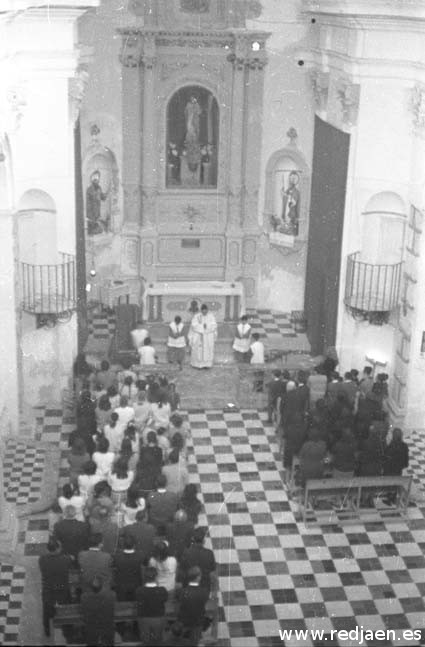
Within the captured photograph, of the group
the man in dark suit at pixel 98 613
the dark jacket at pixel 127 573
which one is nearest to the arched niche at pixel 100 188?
the dark jacket at pixel 127 573

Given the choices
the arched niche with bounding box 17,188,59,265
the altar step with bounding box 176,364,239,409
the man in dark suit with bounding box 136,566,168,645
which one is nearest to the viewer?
the man in dark suit with bounding box 136,566,168,645

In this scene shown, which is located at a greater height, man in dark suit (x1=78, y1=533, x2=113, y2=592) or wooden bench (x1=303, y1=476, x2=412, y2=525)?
man in dark suit (x1=78, y1=533, x2=113, y2=592)

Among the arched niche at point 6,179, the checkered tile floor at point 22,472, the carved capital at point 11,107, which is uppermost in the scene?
the carved capital at point 11,107

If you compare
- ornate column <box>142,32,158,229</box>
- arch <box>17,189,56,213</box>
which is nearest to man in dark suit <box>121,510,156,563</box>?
arch <box>17,189,56,213</box>

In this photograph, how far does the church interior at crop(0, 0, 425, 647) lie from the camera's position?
481 inches

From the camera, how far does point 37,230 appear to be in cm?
1631

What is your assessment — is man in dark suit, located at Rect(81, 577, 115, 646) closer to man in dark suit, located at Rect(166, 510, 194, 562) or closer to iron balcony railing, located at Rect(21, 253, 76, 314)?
man in dark suit, located at Rect(166, 510, 194, 562)

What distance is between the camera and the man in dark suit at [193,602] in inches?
392

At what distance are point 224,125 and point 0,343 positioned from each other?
6718 mm

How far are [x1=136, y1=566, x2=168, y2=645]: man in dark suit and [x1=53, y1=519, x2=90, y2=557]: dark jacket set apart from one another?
1257mm

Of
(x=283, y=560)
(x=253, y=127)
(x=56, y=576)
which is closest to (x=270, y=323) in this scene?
(x=253, y=127)

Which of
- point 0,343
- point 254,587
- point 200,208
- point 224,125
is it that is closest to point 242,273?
point 200,208

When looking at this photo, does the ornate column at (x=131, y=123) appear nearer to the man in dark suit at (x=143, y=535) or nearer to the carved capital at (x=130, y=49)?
the carved capital at (x=130, y=49)

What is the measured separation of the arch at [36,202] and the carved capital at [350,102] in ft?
15.7
